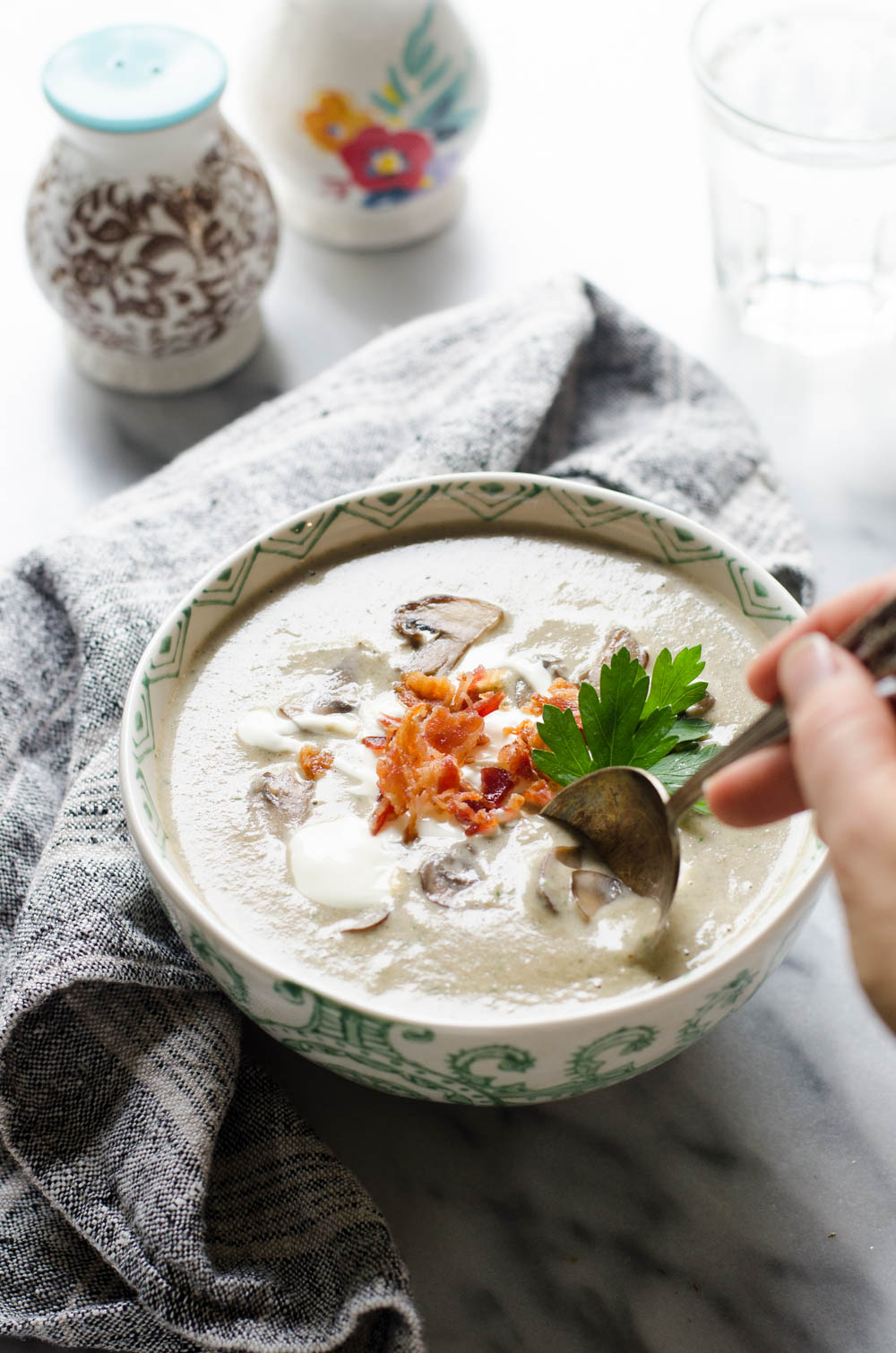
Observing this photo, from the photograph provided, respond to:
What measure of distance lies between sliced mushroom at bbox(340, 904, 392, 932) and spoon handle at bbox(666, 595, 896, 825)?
1.11 feet

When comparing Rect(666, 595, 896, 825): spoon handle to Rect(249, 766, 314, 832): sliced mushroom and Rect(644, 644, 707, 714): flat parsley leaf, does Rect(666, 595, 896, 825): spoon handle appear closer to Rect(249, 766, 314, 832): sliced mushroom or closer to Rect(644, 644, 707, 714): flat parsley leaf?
Rect(644, 644, 707, 714): flat parsley leaf

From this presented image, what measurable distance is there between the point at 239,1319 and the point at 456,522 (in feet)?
3.60

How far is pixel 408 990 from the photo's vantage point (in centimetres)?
148

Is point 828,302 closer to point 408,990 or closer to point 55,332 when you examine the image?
point 55,332

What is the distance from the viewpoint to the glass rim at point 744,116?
7.85ft

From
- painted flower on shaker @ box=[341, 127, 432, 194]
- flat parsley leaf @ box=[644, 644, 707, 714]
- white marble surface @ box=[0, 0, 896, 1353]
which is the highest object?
painted flower on shaker @ box=[341, 127, 432, 194]

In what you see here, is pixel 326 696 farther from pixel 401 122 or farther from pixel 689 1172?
pixel 401 122

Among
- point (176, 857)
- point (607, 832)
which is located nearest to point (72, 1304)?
point (176, 857)

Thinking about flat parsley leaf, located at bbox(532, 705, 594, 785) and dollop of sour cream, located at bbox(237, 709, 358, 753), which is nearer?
flat parsley leaf, located at bbox(532, 705, 594, 785)

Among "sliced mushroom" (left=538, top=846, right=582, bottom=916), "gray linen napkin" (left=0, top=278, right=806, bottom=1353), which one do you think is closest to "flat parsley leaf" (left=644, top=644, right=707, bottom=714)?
"sliced mushroom" (left=538, top=846, right=582, bottom=916)

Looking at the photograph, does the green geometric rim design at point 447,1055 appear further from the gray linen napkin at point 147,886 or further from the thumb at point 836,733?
the thumb at point 836,733

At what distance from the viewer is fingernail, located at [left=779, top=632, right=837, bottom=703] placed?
1.20m

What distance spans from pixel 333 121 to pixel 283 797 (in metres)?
1.70

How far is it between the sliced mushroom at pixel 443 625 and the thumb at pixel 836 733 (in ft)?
2.17
